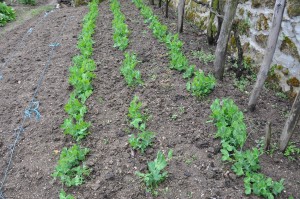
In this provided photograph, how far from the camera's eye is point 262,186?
2945 millimetres

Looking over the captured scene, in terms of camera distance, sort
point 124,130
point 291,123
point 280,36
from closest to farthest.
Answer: point 291,123, point 124,130, point 280,36

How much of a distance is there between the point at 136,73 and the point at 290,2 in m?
2.60

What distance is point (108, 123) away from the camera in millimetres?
4371

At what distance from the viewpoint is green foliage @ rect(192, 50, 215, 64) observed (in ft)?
19.6

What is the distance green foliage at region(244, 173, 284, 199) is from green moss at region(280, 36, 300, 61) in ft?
7.76

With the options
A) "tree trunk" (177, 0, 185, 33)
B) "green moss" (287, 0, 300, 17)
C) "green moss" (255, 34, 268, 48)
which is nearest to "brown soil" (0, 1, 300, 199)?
"tree trunk" (177, 0, 185, 33)

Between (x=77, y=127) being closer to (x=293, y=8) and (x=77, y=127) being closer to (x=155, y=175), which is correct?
(x=155, y=175)

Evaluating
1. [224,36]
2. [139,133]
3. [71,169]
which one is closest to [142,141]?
[139,133]

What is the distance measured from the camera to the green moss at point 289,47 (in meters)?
4.67

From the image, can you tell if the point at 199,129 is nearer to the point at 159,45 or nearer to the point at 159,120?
the point at 159,120

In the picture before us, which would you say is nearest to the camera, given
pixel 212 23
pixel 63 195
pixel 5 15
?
pixel 63 195

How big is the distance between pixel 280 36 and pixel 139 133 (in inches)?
108

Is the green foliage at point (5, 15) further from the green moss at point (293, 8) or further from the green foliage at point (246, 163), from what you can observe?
the green foliage at point (246, 163)

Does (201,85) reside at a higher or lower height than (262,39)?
lower
